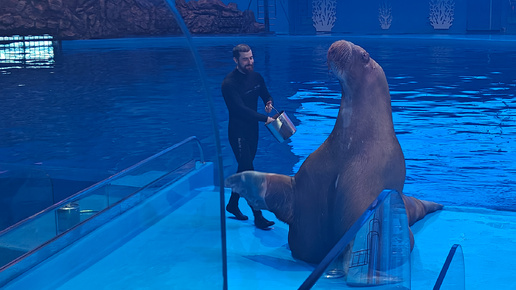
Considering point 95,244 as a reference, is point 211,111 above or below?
above

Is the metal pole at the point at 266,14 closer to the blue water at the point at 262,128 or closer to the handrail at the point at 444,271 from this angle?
the blue water at the point at 262,128

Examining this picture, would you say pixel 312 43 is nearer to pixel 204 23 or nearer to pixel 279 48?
pixel 279 48

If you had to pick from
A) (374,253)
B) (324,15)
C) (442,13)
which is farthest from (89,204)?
(324,15)

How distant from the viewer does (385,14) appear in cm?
2875

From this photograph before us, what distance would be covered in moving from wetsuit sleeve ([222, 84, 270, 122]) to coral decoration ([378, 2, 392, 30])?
25549mm

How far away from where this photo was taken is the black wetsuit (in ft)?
14.4

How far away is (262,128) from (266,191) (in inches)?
222

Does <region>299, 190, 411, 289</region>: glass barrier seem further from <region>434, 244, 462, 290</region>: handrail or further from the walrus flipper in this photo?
the walrus flipper

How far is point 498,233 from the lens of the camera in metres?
4.12

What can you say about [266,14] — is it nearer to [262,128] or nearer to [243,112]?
[262,128]

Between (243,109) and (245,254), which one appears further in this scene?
(243,109)

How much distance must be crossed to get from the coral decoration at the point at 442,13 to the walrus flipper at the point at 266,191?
1012 inches

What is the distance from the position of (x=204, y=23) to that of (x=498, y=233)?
27.9 m

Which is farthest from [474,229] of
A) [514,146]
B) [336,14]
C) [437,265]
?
[336,14]
